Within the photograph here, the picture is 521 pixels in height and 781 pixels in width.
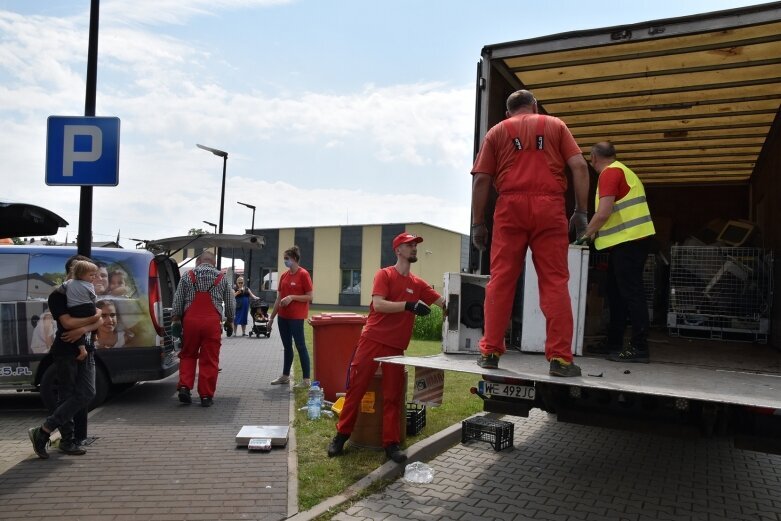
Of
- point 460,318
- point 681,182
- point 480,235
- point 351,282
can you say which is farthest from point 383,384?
point 351,282

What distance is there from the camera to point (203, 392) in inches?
288

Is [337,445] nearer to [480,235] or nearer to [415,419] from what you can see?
[415,419]

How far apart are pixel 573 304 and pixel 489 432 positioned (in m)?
1.60

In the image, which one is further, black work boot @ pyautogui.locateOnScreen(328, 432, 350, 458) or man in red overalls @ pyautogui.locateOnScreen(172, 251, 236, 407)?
man in red overalls @ pyautogui.locateOnScreen(172, 251, 236, 407)

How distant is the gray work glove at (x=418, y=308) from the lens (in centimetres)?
502

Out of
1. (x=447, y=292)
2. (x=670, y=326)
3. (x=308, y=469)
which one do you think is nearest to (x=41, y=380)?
(x=308, y=469)

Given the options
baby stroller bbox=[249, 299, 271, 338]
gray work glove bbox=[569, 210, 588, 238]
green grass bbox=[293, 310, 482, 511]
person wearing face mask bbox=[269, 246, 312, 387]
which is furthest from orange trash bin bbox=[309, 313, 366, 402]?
baby stroller bbox=[249, 299, 271, 338]

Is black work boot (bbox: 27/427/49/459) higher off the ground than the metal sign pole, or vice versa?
the metal sign pole

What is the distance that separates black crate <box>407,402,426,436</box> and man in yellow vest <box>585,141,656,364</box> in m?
1.86

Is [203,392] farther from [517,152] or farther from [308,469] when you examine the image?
[517,152]

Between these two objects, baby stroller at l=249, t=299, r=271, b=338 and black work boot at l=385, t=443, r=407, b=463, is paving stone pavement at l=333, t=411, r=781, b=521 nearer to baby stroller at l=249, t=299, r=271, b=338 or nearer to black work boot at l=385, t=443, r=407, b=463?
black work boot at l=385, t=443, r=407, b=463

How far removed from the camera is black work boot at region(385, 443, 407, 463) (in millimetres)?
5062

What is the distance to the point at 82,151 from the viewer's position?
19.1 feet

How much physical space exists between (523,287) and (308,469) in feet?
7.44
